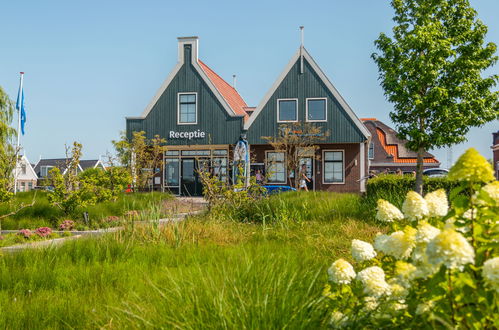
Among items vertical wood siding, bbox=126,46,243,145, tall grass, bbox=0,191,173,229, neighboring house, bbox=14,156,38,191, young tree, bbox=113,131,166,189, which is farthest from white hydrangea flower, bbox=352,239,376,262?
neighboring house, bbox=14,156,38,191

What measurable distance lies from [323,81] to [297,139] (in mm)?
3699

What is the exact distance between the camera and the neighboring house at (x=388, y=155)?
4091 centimetres

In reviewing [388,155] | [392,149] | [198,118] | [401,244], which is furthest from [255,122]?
[392,149]

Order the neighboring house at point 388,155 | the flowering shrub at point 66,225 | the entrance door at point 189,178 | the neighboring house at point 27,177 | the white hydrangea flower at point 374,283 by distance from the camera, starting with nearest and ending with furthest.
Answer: the white hydrangea flower at point 374,283
the flowering shrub at point 66,225
the entrance door at point 189,178
the neighboring house at point 388,155
the neighboring house at point 27,177

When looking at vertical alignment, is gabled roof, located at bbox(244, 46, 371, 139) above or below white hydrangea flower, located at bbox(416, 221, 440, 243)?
above

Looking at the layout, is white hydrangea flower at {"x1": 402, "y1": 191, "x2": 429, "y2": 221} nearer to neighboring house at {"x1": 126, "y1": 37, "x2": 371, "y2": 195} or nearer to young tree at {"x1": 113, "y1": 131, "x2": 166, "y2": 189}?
young tree at {"x1": 113, "y1": 131, "x2": 166, "y2": 189}

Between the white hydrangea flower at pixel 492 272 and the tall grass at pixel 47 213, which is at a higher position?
the white hydrangea flower at pixel 492 272

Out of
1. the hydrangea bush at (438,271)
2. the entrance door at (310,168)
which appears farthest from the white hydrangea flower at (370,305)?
the entrance door at (310,168)

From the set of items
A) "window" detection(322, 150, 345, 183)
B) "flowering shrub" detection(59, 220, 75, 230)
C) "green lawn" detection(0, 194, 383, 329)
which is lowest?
"flowering shrub" detection(59, 220, 75, 230)

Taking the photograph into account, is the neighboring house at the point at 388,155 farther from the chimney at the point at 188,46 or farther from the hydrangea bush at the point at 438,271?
the hydrangea bush at the point at 438,271

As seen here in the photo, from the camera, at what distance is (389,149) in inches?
1724

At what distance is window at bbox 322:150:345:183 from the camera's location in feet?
80.3

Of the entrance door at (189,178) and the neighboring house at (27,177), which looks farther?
the neighboring house at (27,177)

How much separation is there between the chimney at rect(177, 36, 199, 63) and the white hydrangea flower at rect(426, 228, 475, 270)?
957 inches
